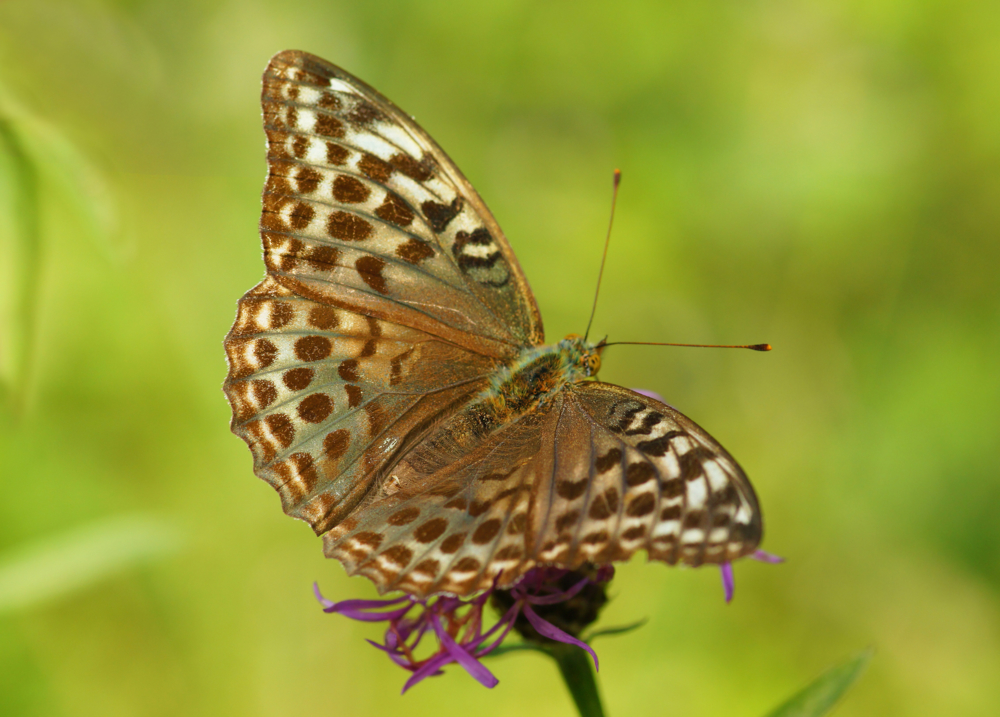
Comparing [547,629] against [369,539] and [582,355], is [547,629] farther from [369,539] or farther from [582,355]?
[582,355]

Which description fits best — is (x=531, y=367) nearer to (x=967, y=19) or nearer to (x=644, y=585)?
(x=644, y=585)

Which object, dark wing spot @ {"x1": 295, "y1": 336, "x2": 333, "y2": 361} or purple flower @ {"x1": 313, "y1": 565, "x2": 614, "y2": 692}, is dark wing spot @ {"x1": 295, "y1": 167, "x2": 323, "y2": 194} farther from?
purple flower @ {"x1": 313, "y1": 565, "x2": 614, "y2": 692}

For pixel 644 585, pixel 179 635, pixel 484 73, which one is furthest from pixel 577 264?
pixel 179 635

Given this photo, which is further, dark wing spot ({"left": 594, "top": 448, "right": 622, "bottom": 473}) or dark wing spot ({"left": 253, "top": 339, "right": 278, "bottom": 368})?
dark wing spot ({"left": 253, "top": 339, "right": 278, "bottom": 368})

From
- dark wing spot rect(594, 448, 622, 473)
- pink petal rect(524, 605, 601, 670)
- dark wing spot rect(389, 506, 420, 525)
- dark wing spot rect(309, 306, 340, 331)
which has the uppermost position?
dark wing spot rect(309, 306, 340, 331)

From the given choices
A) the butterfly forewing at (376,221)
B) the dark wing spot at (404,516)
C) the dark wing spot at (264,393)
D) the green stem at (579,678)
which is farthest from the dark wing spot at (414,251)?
the green stem at (579,678)

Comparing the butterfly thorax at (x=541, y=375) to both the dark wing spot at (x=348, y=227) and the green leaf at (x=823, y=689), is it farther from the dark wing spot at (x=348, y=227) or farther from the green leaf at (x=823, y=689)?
the green leaf at (x=823, y=689)

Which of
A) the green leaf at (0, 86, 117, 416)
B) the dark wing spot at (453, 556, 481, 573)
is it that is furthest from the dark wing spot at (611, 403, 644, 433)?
the green leaf at (0, 86, 117, 416)
